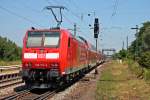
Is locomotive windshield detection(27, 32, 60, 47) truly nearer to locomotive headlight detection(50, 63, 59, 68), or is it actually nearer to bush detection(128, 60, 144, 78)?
locomotive headlight detection(50, 63, 59, 68)

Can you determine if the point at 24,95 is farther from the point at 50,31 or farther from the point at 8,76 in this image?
the point at 8,76

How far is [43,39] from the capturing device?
23484 millimetres

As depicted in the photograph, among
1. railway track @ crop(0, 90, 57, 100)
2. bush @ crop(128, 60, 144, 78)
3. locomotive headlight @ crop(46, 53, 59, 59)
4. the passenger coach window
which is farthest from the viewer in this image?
bush @ crop(128, 60, 144, 78)

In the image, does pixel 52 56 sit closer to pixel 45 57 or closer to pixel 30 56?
pixel 45 57

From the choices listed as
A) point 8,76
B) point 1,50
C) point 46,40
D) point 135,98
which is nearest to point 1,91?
point 46,40

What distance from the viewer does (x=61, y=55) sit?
75.3ft

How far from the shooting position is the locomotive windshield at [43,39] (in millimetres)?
23344

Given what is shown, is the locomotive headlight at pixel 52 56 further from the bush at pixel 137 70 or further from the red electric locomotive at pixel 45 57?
the bush at pixel 137 70

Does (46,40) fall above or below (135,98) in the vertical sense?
above

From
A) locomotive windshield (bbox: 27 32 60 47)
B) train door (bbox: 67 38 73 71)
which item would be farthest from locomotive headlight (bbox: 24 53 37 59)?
train door (bbox: 67 38 73 71)

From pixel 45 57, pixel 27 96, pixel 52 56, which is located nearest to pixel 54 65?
pixel 52 56

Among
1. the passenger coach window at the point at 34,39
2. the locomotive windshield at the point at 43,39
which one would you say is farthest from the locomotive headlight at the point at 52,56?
the passenger coach window at the point at 34,39

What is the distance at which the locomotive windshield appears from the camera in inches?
919

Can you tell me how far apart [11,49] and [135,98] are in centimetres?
8590
